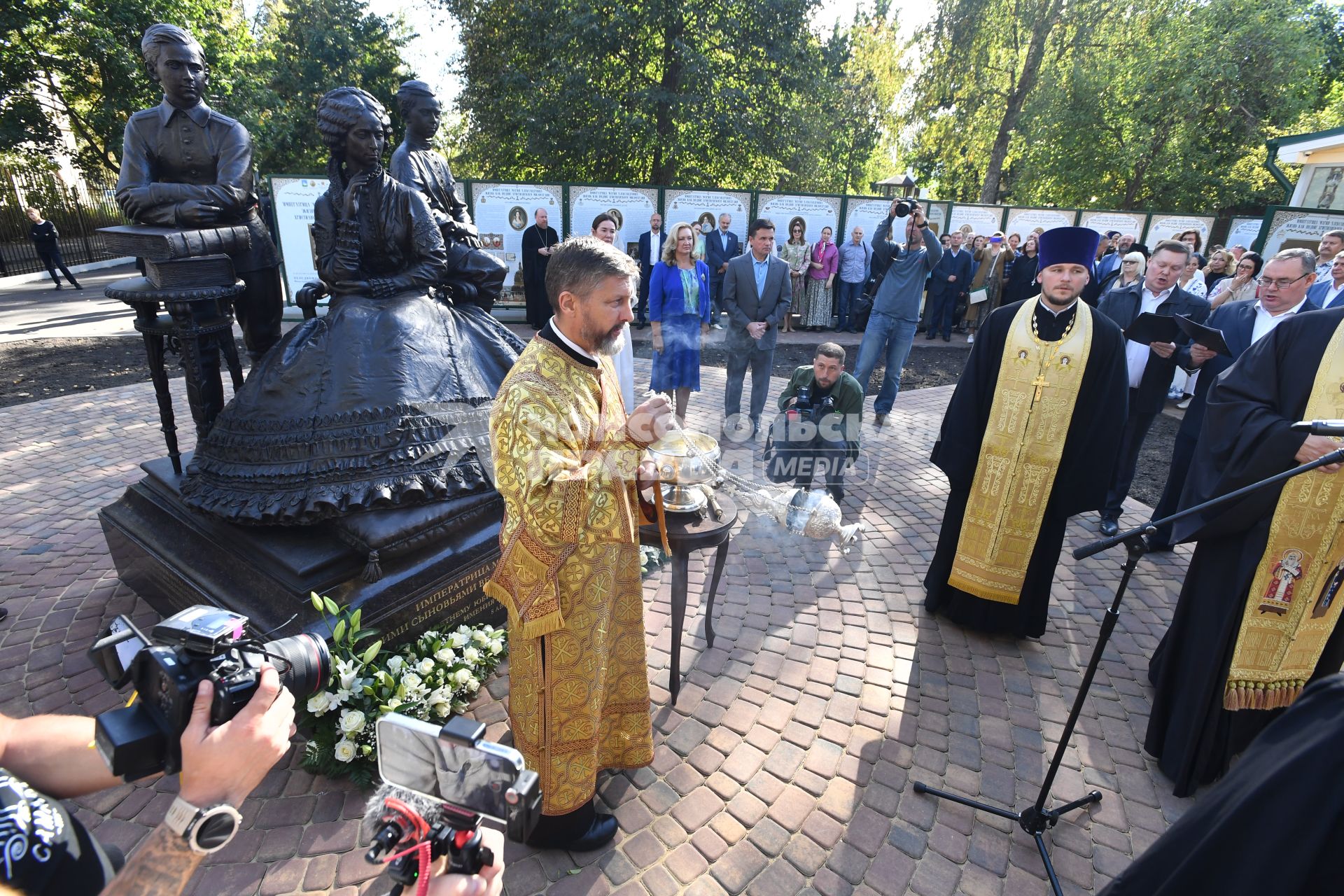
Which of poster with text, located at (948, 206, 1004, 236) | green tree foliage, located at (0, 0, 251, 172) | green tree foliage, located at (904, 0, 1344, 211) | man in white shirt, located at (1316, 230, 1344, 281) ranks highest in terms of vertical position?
green tree foliage, located at (904, 0, 1344, 211)

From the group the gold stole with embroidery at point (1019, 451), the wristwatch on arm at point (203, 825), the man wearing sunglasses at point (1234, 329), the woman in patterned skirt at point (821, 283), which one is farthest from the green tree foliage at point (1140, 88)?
the wristwatch on arm at point (203, 825)

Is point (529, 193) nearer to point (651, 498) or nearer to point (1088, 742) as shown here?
point (651, 498)

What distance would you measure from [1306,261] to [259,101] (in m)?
24.2

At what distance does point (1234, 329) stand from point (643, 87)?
50.7 ft

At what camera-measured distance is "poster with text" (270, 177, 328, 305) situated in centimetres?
1162

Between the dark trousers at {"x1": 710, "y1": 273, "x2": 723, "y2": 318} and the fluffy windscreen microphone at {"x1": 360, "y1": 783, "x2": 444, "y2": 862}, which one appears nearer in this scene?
the fluffy windscreen microphone at {"x1": 360, "y1": 783, "x2": 444, "y2": 862}

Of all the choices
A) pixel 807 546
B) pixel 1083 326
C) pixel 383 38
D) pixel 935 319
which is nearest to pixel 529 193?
pixel 935 319

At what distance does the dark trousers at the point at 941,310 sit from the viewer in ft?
45.5

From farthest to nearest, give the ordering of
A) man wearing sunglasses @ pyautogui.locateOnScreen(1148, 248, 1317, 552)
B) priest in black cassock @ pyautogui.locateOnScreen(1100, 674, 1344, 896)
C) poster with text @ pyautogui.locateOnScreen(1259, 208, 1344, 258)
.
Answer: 1. poster with text @ pyautogui.locateOnScreen(1259, 208, 1344, 258)
2. man wearing sunglasses @ pyautogui.locateOnScreen(1148, 248, 1317, 552)
3. priest in black cassock @ pyautogui.locateOnScreen(1100, 674, 1344, 896)

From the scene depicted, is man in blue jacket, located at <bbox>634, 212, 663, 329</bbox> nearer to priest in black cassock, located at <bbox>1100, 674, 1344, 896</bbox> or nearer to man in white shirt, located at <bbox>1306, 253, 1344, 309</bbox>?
man in white shirt, located at <bbox>1306, 253, 1344, 309</bbox>

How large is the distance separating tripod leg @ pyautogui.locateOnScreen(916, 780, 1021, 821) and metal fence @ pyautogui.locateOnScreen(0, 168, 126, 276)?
21476mm

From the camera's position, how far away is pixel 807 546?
516 centimetres

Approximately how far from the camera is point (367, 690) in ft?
9.58

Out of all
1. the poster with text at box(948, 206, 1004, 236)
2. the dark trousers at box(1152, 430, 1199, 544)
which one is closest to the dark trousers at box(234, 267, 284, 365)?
the dark trousers at box(1152, 430, 1199, 544)
